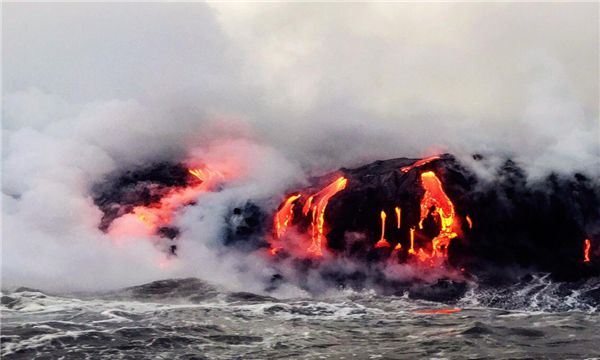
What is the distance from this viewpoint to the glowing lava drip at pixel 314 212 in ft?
174

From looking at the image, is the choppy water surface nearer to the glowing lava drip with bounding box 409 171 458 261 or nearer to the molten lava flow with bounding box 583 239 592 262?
the glowing lava drip with bounding box 409 171 458 261

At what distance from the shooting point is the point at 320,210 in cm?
5497

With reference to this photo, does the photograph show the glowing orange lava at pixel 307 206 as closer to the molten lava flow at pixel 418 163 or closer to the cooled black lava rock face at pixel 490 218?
the cooled black lava rock face at pixel 490 218

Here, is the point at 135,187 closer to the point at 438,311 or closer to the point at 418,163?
the point at 418,163

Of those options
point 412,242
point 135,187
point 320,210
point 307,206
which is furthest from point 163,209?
point 412,242

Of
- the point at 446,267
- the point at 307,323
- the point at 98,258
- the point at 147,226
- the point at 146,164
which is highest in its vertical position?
the point at 146,164

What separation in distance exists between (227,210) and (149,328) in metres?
31.4

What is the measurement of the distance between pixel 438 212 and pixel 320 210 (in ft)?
35.8

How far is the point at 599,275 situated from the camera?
43188mm

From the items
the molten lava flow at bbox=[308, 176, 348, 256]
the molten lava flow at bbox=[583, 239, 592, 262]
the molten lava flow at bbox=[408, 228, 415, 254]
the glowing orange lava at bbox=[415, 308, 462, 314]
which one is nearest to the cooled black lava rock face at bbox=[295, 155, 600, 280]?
Result: the molten lava flow at bbox=[583, 239, 592, 262]

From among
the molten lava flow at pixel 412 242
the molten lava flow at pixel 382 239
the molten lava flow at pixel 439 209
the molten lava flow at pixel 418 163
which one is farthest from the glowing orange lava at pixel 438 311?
the molten lava flow at pixel 418 163

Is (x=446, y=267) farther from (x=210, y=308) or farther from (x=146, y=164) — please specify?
(x=146, y=164)

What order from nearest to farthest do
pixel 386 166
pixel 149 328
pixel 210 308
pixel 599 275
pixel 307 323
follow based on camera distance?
pixel 149 328, pixel 307 323, pixel 210 308, pixel 599 275, pixel 386 166

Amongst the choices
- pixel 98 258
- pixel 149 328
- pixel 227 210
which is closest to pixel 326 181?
pixel 227 210
